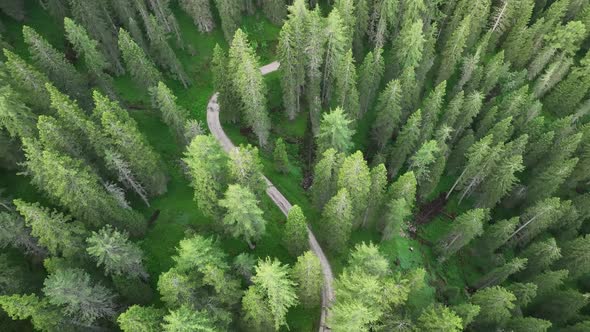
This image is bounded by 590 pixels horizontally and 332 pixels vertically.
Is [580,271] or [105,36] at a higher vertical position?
[105,36]

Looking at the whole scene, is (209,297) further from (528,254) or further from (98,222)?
(528,254)

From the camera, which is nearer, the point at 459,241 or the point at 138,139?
the point at 138,139

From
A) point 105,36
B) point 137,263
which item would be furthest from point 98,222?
point 105,36

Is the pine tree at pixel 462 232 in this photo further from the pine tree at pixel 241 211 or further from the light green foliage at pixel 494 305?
the pine tree at pixel 241 211

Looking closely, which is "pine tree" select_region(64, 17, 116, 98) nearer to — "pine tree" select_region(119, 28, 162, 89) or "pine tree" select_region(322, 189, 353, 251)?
"pine tree" select_region(119, 28, 162, 89)

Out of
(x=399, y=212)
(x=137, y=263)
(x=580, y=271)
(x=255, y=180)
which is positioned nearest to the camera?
(x=137, y=263)
